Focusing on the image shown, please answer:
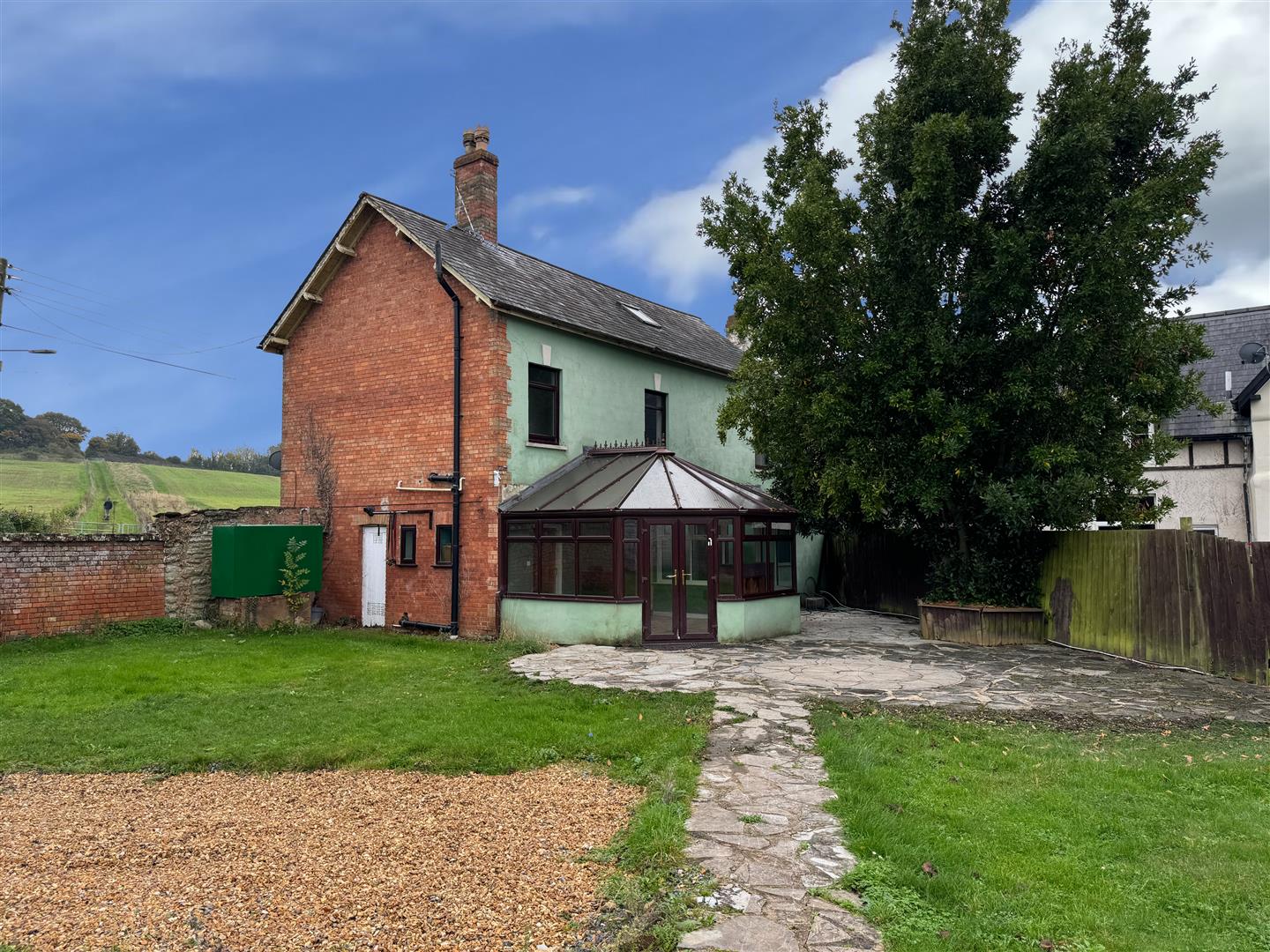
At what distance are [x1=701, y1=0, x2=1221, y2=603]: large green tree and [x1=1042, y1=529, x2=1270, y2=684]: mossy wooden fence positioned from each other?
0.67 meters

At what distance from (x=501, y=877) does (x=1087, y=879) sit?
3.28 metres

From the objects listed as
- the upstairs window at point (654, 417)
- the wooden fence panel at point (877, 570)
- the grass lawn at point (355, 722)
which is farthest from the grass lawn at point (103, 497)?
the wooden fence panel at point (877, 570)

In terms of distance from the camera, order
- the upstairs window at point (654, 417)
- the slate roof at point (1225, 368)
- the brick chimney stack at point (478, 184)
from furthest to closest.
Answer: the slate roof at point (1225, 368), the upstairs window at point (654, 417), the brick chimney stack at point (478, 184)

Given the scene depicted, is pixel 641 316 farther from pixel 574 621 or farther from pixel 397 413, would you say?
pixel 574 621

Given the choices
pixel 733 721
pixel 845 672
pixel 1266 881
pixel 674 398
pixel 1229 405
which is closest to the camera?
pixel 1266 881

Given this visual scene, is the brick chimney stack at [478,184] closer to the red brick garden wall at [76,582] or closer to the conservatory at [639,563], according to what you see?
the conservatory at [639,563]

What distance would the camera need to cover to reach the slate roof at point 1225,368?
21875 mm

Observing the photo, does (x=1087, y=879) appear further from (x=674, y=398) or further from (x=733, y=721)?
(x=674, y=398)

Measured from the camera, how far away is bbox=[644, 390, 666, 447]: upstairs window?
19000 mm

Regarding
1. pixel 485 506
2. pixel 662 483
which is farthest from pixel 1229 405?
pixel 485 506

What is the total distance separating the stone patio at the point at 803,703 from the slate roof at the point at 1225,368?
1191 cm

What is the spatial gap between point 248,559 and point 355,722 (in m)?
8.53

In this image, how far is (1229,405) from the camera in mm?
22297

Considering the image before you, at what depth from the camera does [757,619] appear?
567 inches
